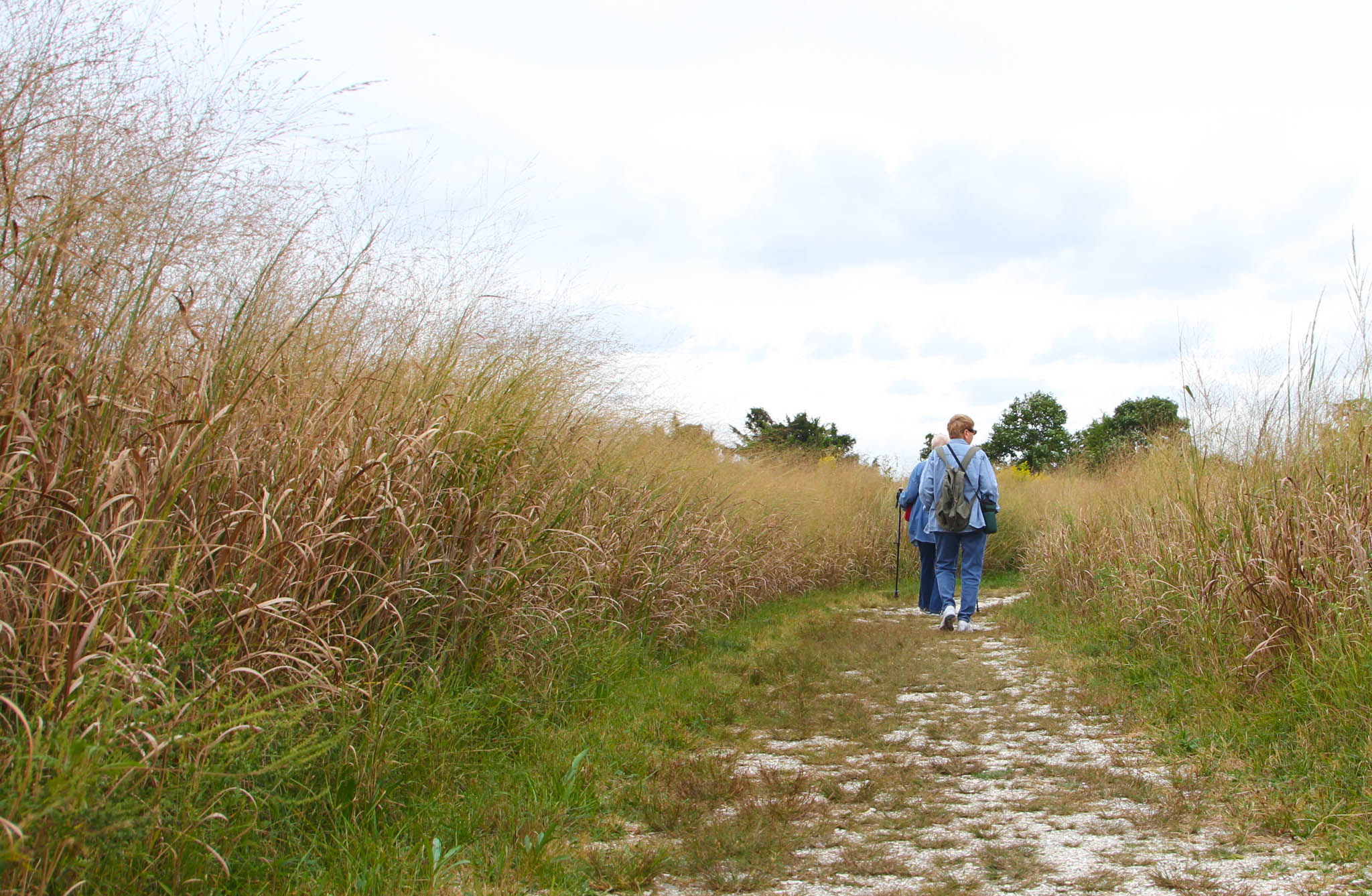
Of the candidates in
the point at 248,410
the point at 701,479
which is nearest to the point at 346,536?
the point at 248,410

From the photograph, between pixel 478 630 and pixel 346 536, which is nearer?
pixel 346 536

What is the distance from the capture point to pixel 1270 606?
462 centimetres

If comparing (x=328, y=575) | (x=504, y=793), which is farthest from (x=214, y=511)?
(x=504, y=793)

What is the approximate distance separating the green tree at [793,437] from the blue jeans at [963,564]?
267 centimetres

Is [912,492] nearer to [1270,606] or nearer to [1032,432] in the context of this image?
→ [1270,606]

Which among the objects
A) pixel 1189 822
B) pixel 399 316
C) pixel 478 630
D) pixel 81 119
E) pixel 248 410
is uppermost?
pixel 81 119

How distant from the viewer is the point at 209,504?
A: 311 cm

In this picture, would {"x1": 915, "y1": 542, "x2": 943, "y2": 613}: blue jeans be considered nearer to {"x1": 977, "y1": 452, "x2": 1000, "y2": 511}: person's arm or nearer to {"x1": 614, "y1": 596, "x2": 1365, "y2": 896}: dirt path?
{"x1": 977, "y1": 452, "x2": 1000, "y2": 511}: person's arm

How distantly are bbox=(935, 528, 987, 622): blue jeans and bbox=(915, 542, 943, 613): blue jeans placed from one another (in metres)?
1.02

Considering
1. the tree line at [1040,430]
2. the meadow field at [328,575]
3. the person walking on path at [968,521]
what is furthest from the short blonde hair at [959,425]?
the tree line at [1040,430]

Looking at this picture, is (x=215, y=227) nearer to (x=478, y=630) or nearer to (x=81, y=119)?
(x=81, y=119)

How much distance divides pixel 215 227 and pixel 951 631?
275 inches

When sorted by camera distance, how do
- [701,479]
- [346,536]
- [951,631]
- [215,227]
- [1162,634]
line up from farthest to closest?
[951,631] → [701,479] → [1162,634] → [215,227] → [346,536]

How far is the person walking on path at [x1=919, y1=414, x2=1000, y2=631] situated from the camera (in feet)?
28.8
